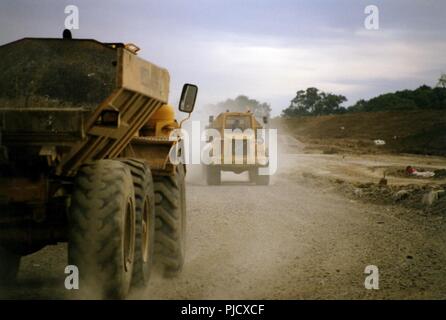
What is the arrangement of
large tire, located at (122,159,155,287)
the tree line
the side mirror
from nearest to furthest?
large tire, located at (122,159,155,287), the side mirror, the tree line

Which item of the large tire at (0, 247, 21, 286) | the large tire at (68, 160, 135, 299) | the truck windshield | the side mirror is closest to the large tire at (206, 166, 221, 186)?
the truck windshield

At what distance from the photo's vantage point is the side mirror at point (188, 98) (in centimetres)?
860

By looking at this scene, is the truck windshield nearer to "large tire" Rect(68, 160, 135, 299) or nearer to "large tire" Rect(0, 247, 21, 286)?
"large tire" Rect(0, 247, 21, 286)

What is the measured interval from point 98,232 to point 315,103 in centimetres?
9575

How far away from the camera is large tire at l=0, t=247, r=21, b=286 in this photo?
782 centimetres

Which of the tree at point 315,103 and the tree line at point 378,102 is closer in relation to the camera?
the tree line at point 378,102

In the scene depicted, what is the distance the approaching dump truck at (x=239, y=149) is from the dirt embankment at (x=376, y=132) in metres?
19.5

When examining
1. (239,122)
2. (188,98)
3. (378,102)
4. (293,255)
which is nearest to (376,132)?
(378,102)

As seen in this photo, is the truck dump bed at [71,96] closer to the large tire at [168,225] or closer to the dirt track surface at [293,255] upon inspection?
the large tire at [168,225]

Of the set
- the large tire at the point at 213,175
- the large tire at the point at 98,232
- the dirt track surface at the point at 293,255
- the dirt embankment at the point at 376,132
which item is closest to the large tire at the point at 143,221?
the dirt track surface at the point at 293,255
